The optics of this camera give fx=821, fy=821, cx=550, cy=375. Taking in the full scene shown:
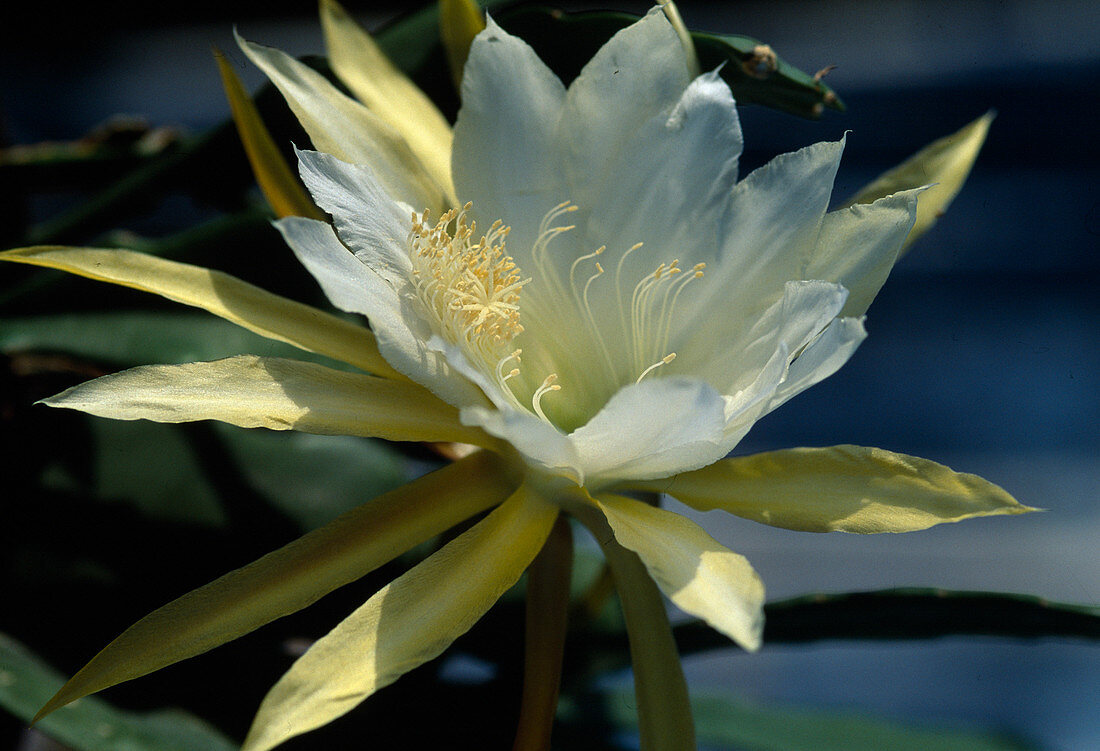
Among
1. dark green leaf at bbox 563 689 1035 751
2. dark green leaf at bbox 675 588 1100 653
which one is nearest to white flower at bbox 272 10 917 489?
dark green leaf at bbox 675 588 1100 653

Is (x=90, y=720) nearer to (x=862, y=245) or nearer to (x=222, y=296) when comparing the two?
(x=222, y=296)

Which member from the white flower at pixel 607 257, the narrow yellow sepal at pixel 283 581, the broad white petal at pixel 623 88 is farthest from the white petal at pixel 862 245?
the narrow yellow sepal at pixel 283 581

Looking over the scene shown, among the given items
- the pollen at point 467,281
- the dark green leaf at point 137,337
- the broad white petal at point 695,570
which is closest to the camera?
the broad white petal at point 695,570

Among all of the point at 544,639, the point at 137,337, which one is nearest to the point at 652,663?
the point at 544,639

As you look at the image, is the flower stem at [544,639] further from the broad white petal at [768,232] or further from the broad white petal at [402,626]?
the broad white petal at [768,232]

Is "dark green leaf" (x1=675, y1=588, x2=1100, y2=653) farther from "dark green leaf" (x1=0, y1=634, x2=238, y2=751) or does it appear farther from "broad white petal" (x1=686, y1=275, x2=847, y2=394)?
"dark green leaf" (x1=0, y1=634, x2=238, y2=751)

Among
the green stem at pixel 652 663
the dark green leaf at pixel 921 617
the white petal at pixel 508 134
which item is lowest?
the dark green leaf at pixel 921 617

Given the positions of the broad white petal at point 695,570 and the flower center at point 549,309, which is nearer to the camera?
the broad white petal at point 695,570
